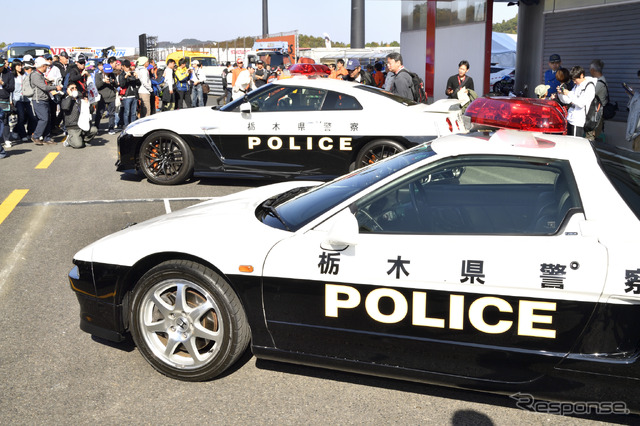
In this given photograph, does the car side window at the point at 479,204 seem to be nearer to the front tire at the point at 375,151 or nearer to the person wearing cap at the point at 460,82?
the front tire at the point at 375,151

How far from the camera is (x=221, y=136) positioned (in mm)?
9102

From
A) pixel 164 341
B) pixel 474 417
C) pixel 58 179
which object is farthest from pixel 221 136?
pixel 474 417

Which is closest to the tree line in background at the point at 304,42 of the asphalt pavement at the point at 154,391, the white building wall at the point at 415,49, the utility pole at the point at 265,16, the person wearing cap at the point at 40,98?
the utility pole at the point at 265,16

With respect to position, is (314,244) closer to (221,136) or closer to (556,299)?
(556,299)

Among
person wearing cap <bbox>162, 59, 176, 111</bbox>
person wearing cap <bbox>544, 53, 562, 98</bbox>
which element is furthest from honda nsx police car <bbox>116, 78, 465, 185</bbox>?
person wearing cap <bbox>162, 59, 176, 111</bbox>

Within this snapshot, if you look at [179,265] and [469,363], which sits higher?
[179,265]

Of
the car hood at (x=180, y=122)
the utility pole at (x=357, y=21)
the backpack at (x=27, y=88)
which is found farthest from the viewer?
the utility pole at (x=357, y=21)

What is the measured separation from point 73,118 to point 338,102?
734 cm

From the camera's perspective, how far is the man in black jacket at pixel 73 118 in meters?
13.4

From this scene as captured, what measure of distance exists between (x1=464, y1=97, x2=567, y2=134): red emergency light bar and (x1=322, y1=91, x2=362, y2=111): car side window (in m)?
5.09

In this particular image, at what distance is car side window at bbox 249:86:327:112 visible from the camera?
8.98 metres

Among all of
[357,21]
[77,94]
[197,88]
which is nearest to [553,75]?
[77,94]

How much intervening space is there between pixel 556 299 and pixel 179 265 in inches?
75.2

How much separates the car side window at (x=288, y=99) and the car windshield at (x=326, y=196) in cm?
501
